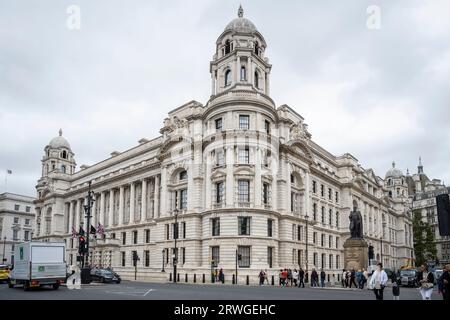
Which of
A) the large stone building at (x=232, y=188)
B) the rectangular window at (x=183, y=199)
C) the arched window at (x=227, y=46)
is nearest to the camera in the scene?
the large stone building at (x=232, y=188)

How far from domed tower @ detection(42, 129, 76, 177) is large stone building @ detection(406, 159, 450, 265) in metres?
93.4

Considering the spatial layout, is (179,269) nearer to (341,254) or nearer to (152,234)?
(152,234)

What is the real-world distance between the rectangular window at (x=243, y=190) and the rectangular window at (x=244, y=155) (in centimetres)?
235

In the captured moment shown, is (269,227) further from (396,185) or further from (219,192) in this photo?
(396,185)

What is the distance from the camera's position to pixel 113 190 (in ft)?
271

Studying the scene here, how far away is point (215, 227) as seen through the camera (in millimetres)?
54375

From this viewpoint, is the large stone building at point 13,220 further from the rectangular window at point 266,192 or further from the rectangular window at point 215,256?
the rectangular window at point 266,192

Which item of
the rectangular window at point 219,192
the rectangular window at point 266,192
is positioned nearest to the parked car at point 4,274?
the rectangular window at point 219,192

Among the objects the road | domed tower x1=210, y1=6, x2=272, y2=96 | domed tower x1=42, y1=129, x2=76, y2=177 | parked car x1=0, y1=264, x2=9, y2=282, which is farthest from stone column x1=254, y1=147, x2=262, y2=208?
domed tower x1=42, y1=129, x2=76, y2=177

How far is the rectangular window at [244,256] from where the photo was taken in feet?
169

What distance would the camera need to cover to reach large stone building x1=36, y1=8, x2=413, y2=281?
175 ft

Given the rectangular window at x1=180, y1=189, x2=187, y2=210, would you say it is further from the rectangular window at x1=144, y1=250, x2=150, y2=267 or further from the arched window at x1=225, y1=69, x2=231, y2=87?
the arched window at x1=225, y1=69, x2=231, y2=87
